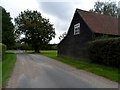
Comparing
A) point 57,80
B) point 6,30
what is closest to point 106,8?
point 6,30

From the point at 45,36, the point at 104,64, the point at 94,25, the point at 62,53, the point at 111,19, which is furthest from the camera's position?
the point at 45,36

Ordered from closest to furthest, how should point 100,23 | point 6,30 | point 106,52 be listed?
point 106,52, point 100,23, point 6,30

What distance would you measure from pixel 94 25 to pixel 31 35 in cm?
3729

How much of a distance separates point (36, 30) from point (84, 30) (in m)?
35.4

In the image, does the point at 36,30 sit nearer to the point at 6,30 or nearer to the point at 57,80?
the point at 6,30

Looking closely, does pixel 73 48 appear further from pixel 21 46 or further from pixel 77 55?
pixel 21 46

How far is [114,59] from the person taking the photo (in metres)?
18.5

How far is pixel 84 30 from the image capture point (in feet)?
94.3

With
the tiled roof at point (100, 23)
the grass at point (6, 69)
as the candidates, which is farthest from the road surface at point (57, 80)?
the tiled roof at point (100, 23)

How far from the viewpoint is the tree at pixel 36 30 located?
62.7 m

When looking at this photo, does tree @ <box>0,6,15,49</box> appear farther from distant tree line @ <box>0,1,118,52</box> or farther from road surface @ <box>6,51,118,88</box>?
road surface @ <box>6,51,118,88</box>

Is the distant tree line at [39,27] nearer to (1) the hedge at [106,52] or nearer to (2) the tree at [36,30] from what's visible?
(2) the tree at [36,30]

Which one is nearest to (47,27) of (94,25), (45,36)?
(45,36)

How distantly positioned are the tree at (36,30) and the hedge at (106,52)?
40134 millimetres
